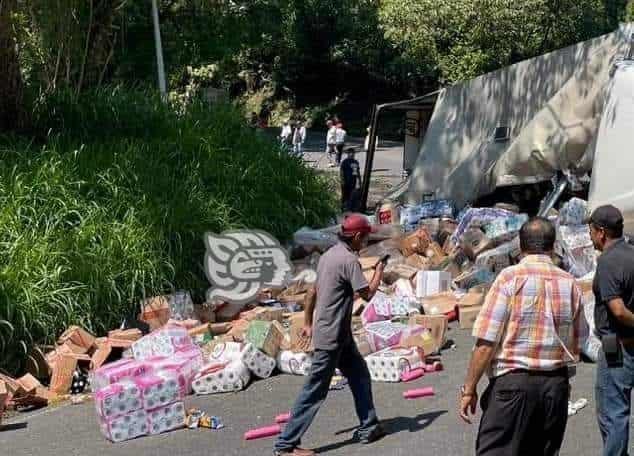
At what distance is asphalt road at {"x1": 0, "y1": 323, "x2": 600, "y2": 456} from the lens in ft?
21.0

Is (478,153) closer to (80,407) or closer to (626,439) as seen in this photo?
(80,407)

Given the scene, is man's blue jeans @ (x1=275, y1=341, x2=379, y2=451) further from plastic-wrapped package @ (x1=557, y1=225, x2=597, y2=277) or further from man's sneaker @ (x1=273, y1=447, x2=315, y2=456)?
plastic-wrapped package @ (x1=557, y1=225, x2=597, y2=277)

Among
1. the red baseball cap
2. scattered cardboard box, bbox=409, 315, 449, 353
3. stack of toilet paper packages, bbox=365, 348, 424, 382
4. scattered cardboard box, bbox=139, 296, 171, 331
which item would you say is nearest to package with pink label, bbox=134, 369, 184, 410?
stack of toilet paper packages, bbox=365, 348, 424, 382

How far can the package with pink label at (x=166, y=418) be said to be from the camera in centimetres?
710

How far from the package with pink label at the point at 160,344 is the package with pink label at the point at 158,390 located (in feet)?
3.93

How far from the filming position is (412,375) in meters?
8.00

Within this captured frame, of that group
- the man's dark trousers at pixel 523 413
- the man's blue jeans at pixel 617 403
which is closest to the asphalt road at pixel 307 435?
the man's blue jeans at pixel 617 403

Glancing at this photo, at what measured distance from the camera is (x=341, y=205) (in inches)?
618

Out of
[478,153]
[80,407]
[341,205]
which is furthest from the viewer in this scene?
[341,205]

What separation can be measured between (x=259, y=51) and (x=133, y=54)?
16356 mm

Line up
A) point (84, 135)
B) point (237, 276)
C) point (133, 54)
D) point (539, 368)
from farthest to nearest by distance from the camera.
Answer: point (133, 54)
point (84, 135)
point (237, 276)
point (539, 368)

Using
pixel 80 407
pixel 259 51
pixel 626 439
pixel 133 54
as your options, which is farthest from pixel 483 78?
pixel 259 51

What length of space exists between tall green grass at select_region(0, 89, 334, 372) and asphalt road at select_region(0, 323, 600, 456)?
1.56 meters

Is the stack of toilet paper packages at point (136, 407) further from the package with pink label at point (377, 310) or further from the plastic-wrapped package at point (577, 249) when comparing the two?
the plastic-wrapped package at point (577, 249)
